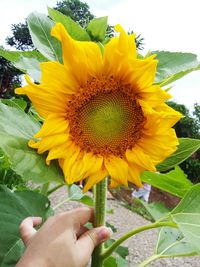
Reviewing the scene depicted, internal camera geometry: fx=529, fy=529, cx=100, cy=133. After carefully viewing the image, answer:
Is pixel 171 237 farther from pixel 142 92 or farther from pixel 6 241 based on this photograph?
pixel 142 92

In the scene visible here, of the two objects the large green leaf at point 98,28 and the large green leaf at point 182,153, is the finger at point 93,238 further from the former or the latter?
the large green leaf at point 98,28

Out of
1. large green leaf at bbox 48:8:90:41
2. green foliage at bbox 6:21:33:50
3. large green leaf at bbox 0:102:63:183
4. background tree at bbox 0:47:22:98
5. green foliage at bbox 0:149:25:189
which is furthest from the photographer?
green foliage at bbox 6:21:33:50

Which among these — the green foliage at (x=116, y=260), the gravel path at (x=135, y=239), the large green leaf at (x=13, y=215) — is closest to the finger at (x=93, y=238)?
the large green leaf at (x=13, y=215)

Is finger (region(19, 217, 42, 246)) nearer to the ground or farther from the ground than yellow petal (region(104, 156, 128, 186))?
nearer to the ground

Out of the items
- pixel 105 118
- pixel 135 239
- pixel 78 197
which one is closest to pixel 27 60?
pixel 105 118

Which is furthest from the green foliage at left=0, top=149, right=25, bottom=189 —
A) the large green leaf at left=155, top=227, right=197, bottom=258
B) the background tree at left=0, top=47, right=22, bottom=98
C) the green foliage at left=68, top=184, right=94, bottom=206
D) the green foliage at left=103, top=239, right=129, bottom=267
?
the background tree at left=0, top=47, right=22, bottom=98

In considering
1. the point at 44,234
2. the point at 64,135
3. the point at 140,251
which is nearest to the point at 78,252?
the point at 44,234

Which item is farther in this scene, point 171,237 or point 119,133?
point 171,237

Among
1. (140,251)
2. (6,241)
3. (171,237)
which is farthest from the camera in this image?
(140,251)

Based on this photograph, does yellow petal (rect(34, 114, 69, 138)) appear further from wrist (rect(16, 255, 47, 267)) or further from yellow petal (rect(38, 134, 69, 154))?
wrist (rect(16, 255, 47, 267))
